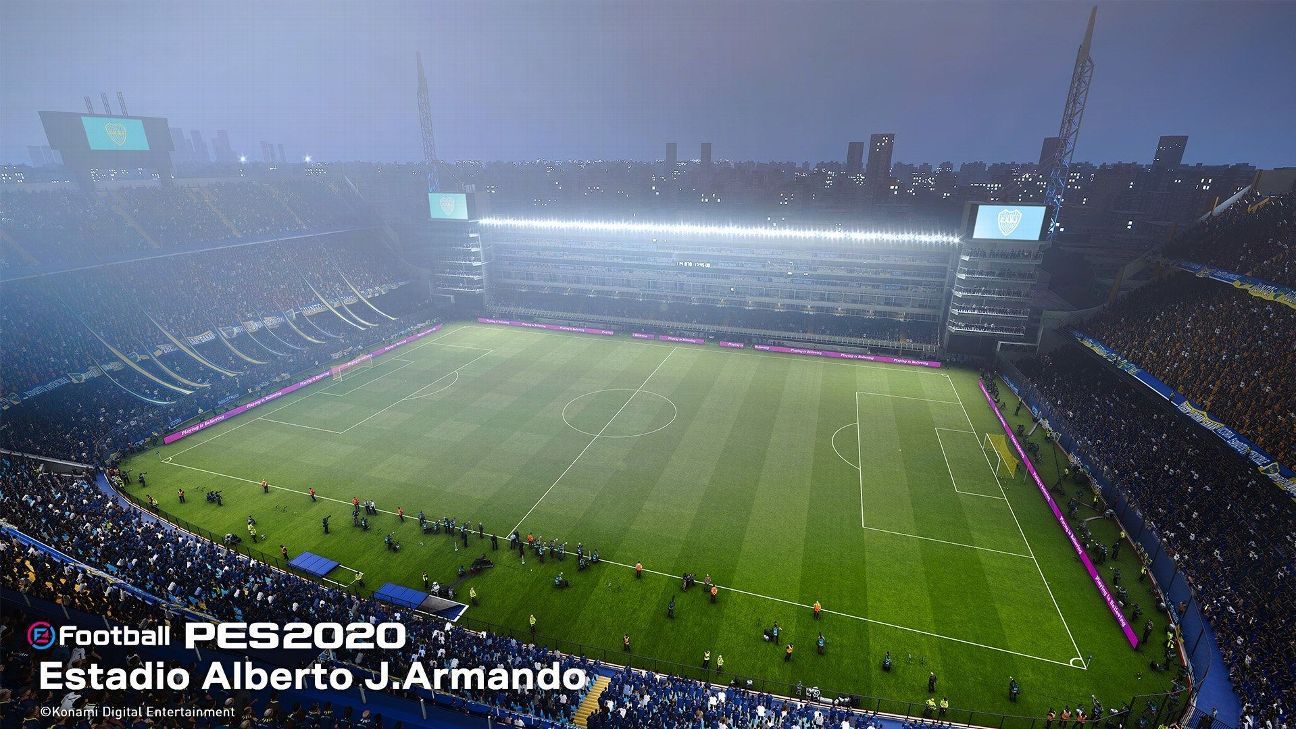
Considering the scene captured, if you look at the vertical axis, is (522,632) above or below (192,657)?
below

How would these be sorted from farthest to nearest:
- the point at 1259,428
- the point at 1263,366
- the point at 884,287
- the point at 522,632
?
the point at 884,287, the point at 1263,366, the point at 1259,428, the point at 522,632

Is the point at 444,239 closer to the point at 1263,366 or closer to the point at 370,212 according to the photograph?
the point at 370,212

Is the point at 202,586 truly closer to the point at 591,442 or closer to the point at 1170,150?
the point at 591,442

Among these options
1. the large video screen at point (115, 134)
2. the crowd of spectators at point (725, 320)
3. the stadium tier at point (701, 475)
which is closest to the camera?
the stadium tier at point (701, 475)

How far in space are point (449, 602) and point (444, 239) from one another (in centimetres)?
5662

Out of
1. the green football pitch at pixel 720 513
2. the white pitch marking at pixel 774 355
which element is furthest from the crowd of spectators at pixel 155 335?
the white pitch marking at pixel 774 355

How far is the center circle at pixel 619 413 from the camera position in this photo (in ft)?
132

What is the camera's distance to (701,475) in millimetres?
A: 34281

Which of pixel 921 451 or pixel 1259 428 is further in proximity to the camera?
pixel 921 451

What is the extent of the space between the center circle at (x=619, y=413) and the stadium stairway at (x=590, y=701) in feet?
Result: 66.2

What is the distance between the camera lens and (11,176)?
6831cm

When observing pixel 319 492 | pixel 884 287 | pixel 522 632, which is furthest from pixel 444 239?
pixel 522 632

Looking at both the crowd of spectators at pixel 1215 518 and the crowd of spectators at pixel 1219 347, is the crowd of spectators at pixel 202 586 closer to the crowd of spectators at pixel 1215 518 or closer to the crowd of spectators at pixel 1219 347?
the crowd of spectators at pixel 1215 518

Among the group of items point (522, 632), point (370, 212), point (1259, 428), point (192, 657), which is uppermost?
point (370, 212)
